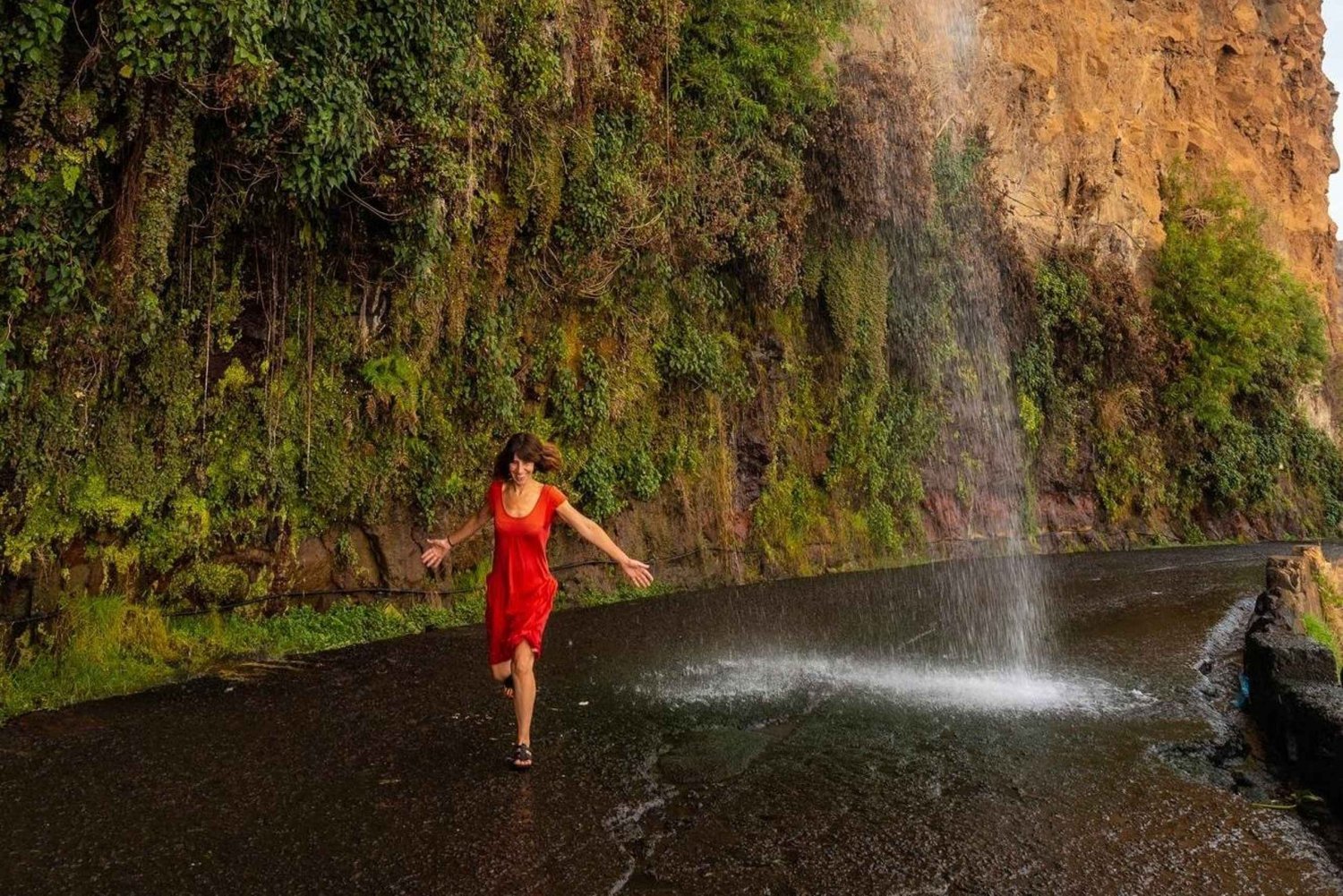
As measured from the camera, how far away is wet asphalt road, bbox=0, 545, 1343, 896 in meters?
3.78

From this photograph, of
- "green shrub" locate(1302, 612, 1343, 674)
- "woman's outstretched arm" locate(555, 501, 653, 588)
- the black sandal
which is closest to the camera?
the black sandal

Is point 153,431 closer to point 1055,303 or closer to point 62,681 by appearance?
point 62,681

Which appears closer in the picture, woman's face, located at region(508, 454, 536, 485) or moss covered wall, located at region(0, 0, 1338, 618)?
woman's face, located at region(508, 454, 536, 485)

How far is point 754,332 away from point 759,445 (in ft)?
6.42

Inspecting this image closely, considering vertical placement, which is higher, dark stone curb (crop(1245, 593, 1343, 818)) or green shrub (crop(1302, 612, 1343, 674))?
dark stone curb (crop(1245, 593, 1343, 818))

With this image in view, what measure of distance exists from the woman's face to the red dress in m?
0.14

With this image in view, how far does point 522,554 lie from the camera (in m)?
5.24

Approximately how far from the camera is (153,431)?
7.84 meters

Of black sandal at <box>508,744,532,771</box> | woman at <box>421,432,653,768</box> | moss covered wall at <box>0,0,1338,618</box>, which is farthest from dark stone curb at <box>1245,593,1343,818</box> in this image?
moss covered wall at <box>0,0,1338,618</box>

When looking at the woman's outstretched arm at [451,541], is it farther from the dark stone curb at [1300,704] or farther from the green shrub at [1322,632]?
the green shrub at [1322,632]

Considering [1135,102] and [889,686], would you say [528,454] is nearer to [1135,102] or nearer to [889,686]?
[889,686]

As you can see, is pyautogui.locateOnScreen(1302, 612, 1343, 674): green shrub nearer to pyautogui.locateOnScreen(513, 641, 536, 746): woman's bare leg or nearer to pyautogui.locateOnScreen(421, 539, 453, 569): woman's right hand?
pyautogui.locateOnScreen(513, 641, 536, 746): woman's bare leg

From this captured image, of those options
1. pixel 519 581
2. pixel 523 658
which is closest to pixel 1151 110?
pixel 519 581

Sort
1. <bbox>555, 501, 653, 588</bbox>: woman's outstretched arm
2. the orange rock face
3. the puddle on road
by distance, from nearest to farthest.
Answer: <bbox>555, 501, 653, 588</bbox>: woman's outstretched arm → the puddle on road → the orange rock face
